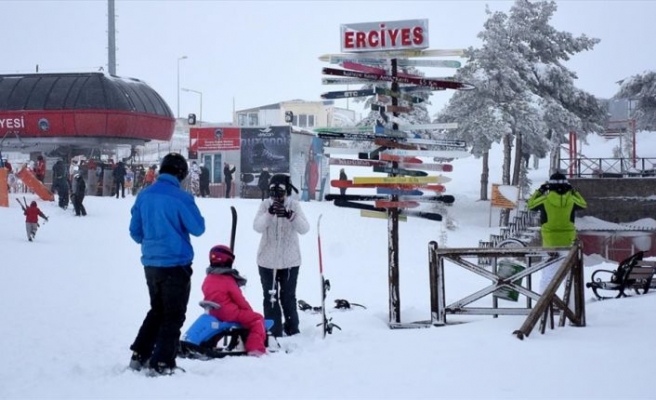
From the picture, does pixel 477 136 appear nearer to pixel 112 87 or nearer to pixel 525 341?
pixel 112 87

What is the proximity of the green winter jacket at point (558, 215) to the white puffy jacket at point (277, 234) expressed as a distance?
3.35 m

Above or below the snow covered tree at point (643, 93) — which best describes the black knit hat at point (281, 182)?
below

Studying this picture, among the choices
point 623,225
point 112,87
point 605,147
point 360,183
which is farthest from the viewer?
point 605,147

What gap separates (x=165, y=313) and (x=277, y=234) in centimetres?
278

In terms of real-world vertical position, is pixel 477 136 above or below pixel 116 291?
above

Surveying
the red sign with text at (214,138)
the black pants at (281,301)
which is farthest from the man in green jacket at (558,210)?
the red sign with text at (214,138)

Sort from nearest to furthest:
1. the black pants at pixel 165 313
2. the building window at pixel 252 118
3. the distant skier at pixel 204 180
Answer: the black pants at pixel 165 313
the distant skier at pixel 204 180
the building window at pixel 252 118

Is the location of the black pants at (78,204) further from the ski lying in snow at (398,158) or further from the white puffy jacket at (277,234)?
the white puffy jacket at (277,234)

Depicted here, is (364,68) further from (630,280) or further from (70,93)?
(70,93)

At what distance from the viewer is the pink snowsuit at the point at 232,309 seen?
7711 millimetres

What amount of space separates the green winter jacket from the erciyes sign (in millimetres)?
2628

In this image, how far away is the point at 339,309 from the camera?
11.6 m

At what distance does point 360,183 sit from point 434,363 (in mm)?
3512

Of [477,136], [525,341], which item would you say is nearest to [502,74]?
[477,136]
